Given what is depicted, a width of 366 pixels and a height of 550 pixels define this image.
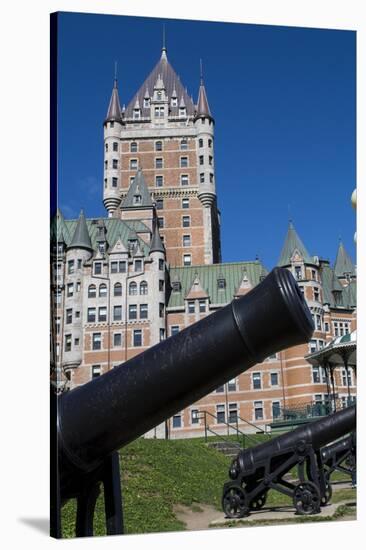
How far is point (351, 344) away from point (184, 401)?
17820 mm

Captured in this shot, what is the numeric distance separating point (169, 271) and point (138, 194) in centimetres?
510

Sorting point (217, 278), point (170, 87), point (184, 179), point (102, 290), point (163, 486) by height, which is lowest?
point (163, 486)

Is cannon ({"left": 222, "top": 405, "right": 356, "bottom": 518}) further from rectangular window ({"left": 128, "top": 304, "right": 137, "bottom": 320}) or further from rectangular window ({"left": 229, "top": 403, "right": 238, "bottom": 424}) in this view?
rectangular window ({"left": 128, "top": 304, "right": 137, "bottom": 320})

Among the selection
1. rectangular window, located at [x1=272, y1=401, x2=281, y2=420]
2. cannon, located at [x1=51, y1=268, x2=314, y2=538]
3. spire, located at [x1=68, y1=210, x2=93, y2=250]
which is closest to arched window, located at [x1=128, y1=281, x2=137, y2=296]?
spire, located at [x1=68, y1=210, x2=93, y2=250]

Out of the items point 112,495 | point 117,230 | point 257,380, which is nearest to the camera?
point 112,495

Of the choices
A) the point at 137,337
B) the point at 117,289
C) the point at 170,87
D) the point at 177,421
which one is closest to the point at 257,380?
the point at 177,421

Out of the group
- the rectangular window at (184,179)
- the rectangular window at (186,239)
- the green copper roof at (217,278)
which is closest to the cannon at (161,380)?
the green copper roof at (217,278)

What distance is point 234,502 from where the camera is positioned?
1147 cm

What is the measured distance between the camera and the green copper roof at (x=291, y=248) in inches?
1615

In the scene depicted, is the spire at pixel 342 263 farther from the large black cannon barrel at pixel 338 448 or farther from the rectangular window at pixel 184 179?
the large black cannon barrel at pixel 338 448

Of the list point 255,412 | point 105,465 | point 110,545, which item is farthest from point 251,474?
point 255,412

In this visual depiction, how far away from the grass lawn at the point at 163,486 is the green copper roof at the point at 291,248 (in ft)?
60.7

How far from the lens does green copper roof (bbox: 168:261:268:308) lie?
42500 millimetres

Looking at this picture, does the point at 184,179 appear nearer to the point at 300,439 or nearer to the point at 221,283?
the point at 221,283
